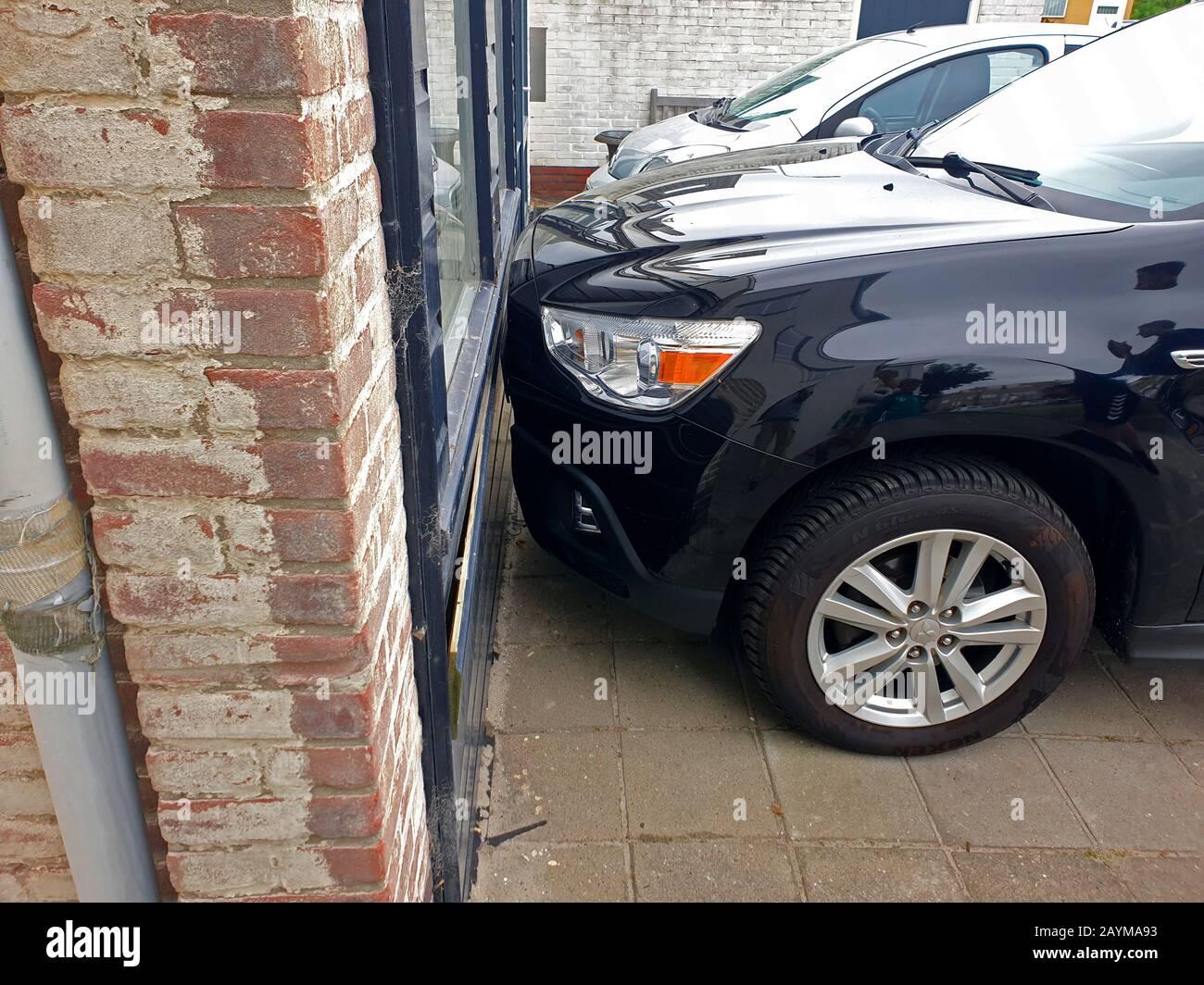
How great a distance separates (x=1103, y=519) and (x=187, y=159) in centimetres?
244

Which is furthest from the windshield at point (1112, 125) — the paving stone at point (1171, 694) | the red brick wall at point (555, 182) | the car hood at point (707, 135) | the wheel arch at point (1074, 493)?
the red brick wall at point (555, 182)

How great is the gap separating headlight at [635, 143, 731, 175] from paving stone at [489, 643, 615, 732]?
3.80 metres

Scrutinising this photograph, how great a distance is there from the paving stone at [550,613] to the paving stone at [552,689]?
5 centimetres

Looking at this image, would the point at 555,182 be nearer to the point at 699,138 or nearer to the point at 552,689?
the point at 699,138

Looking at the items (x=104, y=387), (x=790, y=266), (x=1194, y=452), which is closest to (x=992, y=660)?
(x=1194, y=452)

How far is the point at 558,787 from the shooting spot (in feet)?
8.55

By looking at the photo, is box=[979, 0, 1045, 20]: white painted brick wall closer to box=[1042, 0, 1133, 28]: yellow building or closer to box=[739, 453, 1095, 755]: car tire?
box=[1042, 0, 1133, 28]: yellow building

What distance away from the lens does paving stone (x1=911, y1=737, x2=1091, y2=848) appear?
8.24ft

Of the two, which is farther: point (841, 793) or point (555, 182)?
point (555, 182)

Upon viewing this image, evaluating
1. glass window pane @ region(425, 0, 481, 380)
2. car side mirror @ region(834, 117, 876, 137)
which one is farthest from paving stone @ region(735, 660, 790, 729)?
car side mirror @ region(834, 117, 876, 137)

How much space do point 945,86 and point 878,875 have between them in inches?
222

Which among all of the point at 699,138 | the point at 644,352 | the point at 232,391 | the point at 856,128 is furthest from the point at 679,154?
the point at 232,391
